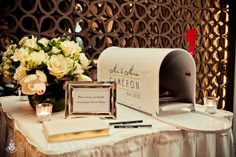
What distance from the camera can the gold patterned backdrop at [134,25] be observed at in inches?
77.5

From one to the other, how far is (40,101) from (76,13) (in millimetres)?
1014

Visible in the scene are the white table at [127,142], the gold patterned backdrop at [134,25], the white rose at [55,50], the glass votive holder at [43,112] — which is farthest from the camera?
the gold patterned backdrop at [134,25]

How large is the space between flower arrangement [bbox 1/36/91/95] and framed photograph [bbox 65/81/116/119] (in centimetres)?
9

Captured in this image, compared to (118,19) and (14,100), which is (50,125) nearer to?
(14,100)

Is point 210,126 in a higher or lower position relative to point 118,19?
lower

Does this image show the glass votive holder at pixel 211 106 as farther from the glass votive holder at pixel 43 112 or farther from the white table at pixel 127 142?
the glass votive holder at pixel 43 112

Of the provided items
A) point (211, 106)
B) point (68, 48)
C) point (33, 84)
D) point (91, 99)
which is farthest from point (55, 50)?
point (211, 106)

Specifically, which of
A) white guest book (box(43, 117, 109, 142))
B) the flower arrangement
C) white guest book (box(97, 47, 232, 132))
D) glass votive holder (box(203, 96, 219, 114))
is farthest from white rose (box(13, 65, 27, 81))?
glass votive holder (box(203, 96, 219, 114))

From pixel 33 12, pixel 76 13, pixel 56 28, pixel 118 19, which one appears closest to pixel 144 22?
pixel 118 19

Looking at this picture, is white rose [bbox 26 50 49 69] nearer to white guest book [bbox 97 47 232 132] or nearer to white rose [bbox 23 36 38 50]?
white rose [bbox 23 36 38 50]

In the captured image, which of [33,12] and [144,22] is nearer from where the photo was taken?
[33,12]

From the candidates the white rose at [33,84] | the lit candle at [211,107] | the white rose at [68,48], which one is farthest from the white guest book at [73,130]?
the lit candle at [211,107]

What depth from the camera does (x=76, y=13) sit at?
2129 mm

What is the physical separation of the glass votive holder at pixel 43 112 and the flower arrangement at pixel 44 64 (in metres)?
0.07
